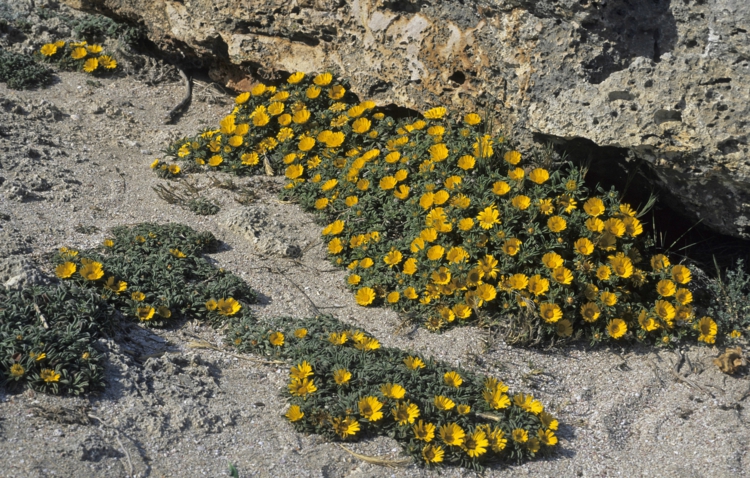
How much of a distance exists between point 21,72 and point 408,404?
4479 mm

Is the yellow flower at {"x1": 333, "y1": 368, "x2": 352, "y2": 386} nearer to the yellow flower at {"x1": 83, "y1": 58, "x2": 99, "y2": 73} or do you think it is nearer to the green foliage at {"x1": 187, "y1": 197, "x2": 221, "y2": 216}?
the green foliage at {"x1": 187, "y1": 197, "x2": 221, "y2": 216}

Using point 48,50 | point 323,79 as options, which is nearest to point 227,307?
point 323,79

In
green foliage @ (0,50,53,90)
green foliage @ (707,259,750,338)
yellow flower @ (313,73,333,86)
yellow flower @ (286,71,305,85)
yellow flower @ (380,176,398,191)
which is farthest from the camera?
green foliage @ (0,50,53,90)

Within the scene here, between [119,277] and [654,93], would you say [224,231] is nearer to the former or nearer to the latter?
[119,277]

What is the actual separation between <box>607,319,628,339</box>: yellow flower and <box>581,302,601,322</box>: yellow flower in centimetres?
9

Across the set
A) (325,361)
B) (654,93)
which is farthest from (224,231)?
(654,93)

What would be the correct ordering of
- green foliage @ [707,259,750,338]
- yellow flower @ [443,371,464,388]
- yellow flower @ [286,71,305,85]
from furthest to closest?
yellow flower @ [286,71,305,85] → green foliage @ [707,259,750,338] → yellow flower @ [443,371,464,388]

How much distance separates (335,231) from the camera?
4.61m

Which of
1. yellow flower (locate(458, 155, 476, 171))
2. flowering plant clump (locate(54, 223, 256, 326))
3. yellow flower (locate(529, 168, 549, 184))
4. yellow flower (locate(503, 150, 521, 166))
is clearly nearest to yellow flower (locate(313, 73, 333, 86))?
yellow flower (locate(458, 155, 476, 171))

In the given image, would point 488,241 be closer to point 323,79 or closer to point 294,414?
point 294,414

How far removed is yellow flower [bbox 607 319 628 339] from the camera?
4.01 metres

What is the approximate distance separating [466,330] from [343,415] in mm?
1021

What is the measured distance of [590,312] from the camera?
4.05 meters

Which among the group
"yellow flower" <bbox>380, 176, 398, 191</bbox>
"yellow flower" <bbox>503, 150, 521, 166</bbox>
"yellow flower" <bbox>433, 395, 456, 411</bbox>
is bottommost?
"yellow flower" <bbox>433, 395, 456, 411</bbox>
